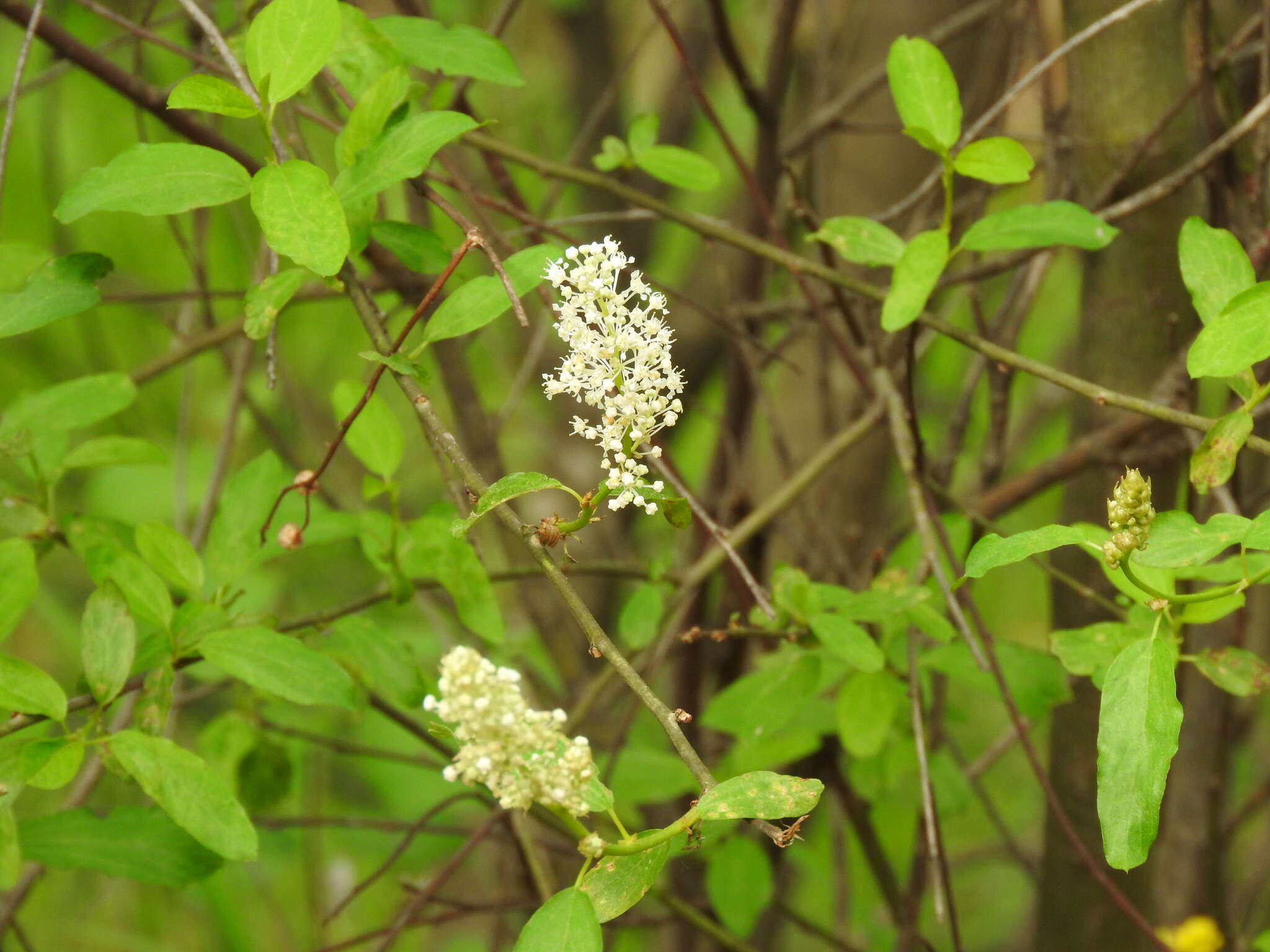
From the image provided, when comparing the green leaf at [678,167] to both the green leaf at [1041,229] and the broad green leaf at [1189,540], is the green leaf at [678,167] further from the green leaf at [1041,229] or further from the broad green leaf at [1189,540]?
the broad green leaf at [1189,540]

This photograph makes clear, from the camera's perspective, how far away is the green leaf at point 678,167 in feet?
4.22

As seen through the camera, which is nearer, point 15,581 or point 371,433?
point 15,581

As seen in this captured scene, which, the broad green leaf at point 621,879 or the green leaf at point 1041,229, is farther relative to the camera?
the green leaf at point 1041,229

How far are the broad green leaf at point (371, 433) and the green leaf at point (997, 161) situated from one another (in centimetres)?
59

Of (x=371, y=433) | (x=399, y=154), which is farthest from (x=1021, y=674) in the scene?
(x=399, y=154)

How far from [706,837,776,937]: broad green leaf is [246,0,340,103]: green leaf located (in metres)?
1.07

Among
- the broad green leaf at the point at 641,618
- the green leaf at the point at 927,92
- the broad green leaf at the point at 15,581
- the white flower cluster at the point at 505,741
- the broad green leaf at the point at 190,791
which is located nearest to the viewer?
the white flower cluster at the point at 505,741

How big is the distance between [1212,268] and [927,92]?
0.97ft

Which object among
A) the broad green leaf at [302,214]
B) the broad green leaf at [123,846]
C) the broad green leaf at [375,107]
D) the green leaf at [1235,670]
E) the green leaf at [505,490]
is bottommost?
the broad green leaf at [123,846]

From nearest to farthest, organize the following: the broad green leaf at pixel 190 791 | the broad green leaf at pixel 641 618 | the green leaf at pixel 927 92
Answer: the broad green leaf at pixel 190 791
the green leaf at pixel 927 92
the broad green leaf at pixel 641 618

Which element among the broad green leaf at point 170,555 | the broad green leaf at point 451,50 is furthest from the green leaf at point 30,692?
the broad green leaf at point 451,50

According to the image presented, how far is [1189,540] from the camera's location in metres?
0.80

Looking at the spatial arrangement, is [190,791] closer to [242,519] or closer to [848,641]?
[242,519]

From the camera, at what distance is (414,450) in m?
3.05
